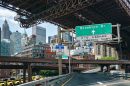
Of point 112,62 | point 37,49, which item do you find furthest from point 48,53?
point 112,62

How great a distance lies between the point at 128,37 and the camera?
7994 cm

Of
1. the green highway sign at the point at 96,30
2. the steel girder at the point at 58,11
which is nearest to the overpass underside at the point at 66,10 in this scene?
the steel girder at the point at 58,11

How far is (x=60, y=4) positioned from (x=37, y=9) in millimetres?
9307

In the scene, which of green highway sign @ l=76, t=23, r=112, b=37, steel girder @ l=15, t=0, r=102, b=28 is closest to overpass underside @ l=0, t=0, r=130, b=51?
steel girder @ l=15, t=0, r=102, b=28

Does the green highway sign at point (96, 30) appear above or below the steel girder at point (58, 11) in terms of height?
below

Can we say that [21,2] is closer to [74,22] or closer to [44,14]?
[44,14]

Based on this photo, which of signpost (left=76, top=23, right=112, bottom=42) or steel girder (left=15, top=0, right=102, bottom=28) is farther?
steel girder (left=15, top=0, right=102, bottom=28)

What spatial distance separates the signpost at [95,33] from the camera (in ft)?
83.3

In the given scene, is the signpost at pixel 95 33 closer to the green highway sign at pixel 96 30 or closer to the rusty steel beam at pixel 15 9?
the green highway sign at pixel 96 30

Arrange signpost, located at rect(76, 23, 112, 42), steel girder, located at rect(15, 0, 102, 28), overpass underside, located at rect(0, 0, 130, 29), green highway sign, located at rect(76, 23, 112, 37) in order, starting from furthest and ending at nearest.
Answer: overpass underside, located at rect(0, 0, 130, 29) < steel girder, located at rect(15, 0, 102, 28) < green highway sign, located at rect(76, 23, 112, 37) < signpost, located at rect(76, 23, 112, 42)

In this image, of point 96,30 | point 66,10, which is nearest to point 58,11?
point 66,10

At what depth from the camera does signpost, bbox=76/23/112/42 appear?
25.4 m

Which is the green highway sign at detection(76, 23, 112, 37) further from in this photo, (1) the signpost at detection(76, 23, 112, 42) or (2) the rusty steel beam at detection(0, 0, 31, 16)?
(2) the rusty steel beam at detection(0, 0, 31, 16)

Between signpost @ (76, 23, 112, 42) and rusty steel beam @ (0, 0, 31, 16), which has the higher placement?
rusty steel beam @ (0, 0, 31, 16)
